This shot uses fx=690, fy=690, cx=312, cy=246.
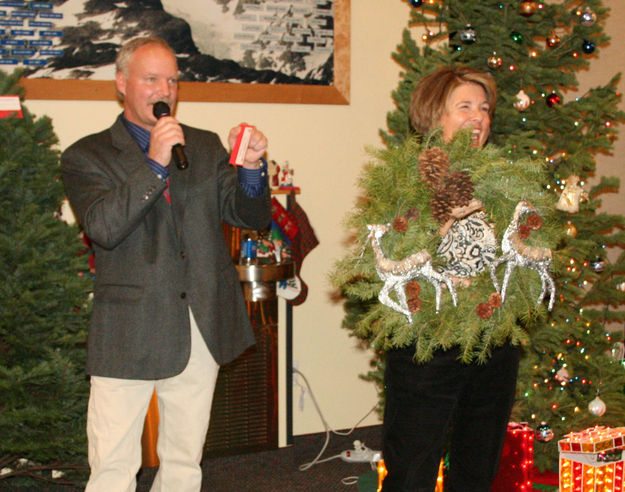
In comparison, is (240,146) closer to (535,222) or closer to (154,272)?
(154,272)

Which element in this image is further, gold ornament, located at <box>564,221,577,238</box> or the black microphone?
gold ornament, located at <box>564,221,577,238</box>

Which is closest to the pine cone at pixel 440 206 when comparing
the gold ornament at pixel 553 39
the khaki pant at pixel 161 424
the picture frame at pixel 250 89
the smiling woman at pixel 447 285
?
the smiling woman at pixel 447 285

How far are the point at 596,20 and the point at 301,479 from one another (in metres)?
2.46

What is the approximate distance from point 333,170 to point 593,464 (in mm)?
1877

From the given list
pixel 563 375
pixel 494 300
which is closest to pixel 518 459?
pixel 563 375

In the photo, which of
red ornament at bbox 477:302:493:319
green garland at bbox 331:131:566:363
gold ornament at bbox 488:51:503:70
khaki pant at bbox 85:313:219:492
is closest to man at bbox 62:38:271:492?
khaki pant at bbox 85:313:219:492

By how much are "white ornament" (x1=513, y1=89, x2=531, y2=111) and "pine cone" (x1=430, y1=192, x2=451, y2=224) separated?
1.29 metres

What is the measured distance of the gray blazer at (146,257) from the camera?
80.2 inches

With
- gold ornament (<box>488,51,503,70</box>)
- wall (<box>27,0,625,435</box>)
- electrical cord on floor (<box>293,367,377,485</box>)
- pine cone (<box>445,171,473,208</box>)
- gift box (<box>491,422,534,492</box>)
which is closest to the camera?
pine cone (<box>445,171,473,208</box>)

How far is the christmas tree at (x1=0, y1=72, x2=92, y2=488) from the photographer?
2.64 metres

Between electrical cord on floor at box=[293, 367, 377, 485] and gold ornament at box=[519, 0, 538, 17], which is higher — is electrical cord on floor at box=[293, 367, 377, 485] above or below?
below

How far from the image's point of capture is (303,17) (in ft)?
11.4

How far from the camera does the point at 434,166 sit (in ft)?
6.29

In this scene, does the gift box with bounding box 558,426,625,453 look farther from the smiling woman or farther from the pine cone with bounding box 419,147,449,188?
the pine cone with bounding box 419,147,449,188
